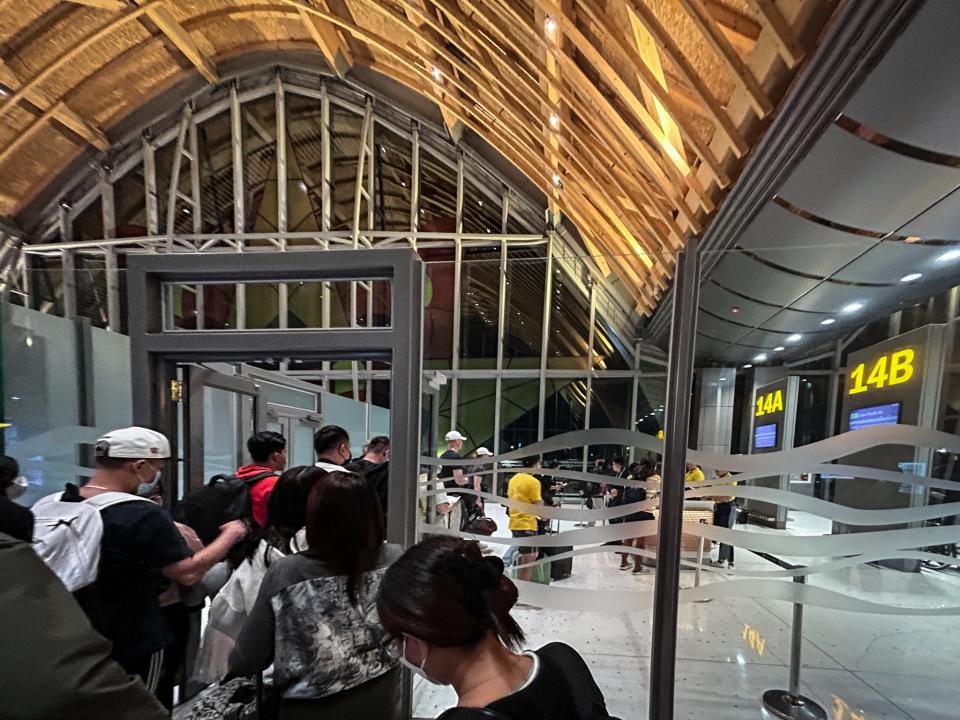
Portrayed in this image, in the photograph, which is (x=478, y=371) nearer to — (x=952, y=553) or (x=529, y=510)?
(x=529, y=510)

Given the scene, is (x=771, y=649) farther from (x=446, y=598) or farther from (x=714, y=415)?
(x=446, y=598)

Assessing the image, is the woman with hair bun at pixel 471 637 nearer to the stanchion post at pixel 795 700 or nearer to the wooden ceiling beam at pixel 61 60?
the stanchion post at pixel 795 700

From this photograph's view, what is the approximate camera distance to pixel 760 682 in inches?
115

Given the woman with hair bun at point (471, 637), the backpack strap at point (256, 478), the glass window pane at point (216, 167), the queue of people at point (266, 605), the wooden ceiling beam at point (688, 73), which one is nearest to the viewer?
the queue of people at point (266, 605)

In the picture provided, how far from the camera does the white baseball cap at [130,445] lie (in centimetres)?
165

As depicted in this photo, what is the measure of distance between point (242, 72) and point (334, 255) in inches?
429

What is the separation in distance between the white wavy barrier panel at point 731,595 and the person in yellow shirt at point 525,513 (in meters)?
0.16

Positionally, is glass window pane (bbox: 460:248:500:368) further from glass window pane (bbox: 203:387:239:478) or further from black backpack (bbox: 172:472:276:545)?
glass window pane (bbox: 203:387:239:478)

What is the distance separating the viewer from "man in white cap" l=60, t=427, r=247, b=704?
154 cm

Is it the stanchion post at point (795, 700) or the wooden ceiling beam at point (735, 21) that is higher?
the wooden ceiling beam at point (735, 21)

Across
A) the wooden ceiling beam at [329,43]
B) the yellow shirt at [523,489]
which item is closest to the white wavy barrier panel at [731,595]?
the yellow shirt at [523,489]

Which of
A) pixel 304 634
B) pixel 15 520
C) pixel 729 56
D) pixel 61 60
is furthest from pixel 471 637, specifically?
pixel 61 60

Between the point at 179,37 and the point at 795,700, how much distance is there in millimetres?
12873

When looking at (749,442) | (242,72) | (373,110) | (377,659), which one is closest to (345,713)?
(377,659)
